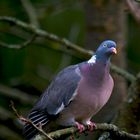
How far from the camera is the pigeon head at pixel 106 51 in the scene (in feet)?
11.7

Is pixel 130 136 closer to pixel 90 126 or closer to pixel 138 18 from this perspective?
pixel 90 126

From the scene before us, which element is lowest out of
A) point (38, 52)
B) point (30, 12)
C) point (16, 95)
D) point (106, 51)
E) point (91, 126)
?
point (16, 95)

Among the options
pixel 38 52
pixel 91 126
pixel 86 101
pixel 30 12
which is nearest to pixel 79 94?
pixel 86 101

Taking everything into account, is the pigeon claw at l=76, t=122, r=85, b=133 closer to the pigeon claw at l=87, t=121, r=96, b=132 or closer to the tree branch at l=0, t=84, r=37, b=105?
the pigeon claw at l=87, t=121, r=96, b=132

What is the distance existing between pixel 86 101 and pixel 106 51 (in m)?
0.27

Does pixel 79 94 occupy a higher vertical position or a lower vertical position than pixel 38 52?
higher

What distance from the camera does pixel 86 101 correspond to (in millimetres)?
3553

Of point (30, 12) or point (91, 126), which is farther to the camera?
point (30, 12)

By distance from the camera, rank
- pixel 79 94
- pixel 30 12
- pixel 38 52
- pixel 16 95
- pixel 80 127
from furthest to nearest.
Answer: pixel 38 52, pixel 16 95, pixel 30 12, pixel 79 94, pixel 80 127

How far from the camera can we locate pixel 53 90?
3719mm

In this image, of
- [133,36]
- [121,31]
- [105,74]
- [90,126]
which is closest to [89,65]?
[105,74]

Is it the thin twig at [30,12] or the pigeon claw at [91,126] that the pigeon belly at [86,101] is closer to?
the pigeon claw at [91,126]

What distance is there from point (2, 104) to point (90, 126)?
112 inches

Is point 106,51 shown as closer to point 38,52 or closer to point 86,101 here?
point 86,101
